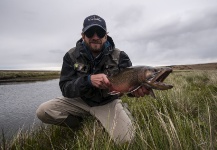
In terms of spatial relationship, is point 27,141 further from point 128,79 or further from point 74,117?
point 128,79

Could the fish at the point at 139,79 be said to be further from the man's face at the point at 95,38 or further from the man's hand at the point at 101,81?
the man's face at the point at 95,38

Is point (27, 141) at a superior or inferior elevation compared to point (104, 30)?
inferior

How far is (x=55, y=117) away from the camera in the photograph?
4.72 m

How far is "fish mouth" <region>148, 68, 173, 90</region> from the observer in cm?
299

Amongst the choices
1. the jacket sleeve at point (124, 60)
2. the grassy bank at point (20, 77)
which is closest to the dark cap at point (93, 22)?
the jacket sleeve at point (124, 60)

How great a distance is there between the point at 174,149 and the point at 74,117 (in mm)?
2944

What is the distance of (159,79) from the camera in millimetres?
3117

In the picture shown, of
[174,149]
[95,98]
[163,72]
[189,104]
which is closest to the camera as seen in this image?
[174,149]

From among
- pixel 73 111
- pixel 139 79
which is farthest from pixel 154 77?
pixel 73 111

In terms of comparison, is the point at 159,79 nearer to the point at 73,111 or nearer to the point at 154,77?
the point at 154,77

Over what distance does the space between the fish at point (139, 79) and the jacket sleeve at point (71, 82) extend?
56 cm

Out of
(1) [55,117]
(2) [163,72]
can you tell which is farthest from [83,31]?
(2) [163,72]

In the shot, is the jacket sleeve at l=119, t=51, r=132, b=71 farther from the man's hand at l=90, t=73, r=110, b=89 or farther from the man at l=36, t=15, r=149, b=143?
the man's hand at l=90, t=73, r=110, b=89

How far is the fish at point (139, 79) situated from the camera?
3.04 m
